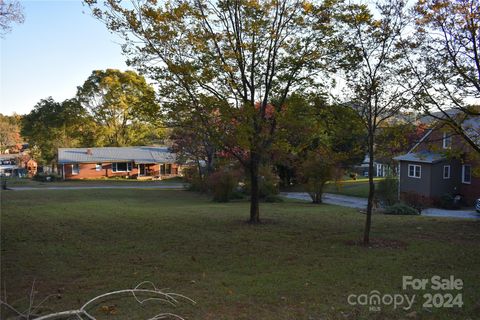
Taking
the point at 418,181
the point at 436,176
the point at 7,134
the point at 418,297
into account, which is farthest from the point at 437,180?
the point at 7,134

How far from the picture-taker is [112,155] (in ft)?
174

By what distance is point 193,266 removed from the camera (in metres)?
7.68

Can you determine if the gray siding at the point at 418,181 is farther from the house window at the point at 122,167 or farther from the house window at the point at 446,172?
the house window at the point at 122,167

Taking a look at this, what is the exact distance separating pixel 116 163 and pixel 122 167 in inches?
36.3

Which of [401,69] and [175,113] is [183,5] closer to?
[175,113]

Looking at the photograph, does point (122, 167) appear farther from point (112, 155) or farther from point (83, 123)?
point (83, 123)

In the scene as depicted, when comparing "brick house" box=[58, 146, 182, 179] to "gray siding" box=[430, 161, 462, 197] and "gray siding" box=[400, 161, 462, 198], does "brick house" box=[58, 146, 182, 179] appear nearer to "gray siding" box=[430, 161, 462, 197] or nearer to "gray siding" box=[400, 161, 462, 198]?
"gray siding" box=[400, 161, 462, 198]

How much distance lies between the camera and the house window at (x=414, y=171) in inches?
1236

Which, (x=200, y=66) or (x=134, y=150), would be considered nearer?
(x=200, y=66)

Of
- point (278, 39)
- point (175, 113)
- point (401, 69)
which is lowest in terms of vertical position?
point (175, 113)

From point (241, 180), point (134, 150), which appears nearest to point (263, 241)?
point (241, 180)

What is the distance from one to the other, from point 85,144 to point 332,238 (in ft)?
180

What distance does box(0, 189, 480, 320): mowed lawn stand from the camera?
555 cm

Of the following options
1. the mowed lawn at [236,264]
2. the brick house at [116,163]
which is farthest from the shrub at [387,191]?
the brick house at [116,163]
